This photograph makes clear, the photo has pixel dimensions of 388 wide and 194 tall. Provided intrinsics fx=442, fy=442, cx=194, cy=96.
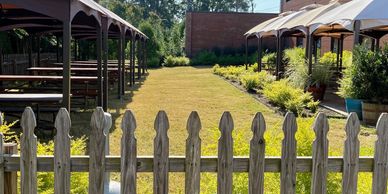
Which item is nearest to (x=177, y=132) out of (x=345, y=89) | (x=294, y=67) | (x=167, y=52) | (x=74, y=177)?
(x=345, y=89)

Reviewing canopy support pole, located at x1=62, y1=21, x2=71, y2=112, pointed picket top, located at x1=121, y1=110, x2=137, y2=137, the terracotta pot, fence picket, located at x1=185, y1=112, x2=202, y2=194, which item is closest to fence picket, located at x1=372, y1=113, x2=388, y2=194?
fence picket, located at x1=185, y1=112, x2=202, y2=194

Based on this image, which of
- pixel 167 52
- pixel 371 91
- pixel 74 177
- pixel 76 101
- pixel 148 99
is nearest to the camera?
pixel 74 177

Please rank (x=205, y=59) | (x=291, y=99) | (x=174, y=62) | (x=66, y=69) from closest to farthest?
(x=66, y=69) < (x=291, y=99) < (x=174, y=62) < (x=205, y=59)

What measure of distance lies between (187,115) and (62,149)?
765 centimetres

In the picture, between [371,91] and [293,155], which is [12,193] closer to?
[293,155]

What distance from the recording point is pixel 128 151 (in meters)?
2.87

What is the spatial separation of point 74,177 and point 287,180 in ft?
5.47

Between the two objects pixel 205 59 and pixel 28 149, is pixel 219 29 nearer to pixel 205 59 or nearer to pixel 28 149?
pixel 205 59

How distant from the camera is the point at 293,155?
9.62 ft

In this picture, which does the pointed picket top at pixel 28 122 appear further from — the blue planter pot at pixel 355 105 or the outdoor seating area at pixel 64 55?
the blue planter pot at pixel 355 105

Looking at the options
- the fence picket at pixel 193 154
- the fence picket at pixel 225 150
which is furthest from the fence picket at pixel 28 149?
the fence picket at pixel 225 150

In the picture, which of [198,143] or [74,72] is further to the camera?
[74,72]

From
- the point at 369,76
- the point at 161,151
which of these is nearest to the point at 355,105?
the point at 369,76

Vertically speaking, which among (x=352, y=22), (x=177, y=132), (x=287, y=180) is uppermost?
(x=352, y=22)
